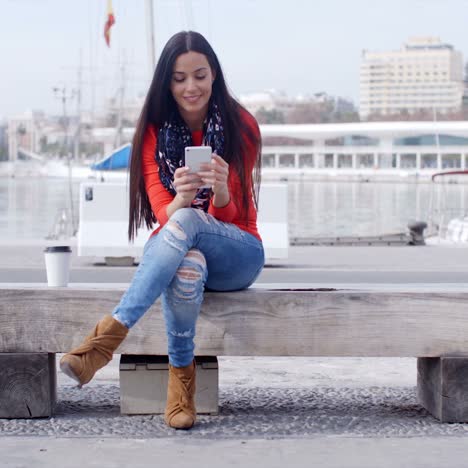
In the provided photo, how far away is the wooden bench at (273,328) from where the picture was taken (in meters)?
3.39

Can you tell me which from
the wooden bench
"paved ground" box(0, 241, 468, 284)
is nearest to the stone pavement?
the wooden bench

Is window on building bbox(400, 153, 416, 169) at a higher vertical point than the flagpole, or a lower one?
lower

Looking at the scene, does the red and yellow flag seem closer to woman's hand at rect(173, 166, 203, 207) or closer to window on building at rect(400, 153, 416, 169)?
woman's hand at rect(173, 166, 203, 207)

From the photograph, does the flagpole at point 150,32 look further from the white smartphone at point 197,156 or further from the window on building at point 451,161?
the window on building at point 451,161

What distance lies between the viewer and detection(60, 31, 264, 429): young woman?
311cm

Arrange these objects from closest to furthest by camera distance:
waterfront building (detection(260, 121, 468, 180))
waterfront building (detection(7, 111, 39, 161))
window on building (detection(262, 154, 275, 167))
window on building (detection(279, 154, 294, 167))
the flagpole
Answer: the flagpole → waterfront building (detection(260, 121, 468, 180)) → window on building (detection(262, 154, 275, 167)) → window on building (detection(279, 154, 294, 167)) → waterfront building (detection(7, 111, 39, 161))

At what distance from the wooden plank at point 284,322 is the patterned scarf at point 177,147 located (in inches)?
14.0

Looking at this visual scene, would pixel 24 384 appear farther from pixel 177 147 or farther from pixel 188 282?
pixel 177 147

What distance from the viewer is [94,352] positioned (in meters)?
3.07

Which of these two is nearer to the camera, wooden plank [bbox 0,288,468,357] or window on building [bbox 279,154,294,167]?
wooden plank [bbox 0,288,468,357]

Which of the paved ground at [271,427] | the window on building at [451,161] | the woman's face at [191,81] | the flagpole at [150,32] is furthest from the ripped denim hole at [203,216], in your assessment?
the window on building at [451,161]

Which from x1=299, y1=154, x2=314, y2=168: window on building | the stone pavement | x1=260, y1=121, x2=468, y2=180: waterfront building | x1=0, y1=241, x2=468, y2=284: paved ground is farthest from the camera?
x1=299, y1=154, x2=314, y2=168: window on building

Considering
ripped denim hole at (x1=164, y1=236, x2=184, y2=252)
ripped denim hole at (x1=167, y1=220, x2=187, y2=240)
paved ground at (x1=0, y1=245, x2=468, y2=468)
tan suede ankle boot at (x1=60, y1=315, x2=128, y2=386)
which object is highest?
ripped denim hole at (x1=167, y1=220, x2=187, y2=240)

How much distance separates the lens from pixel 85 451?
2988 mm
